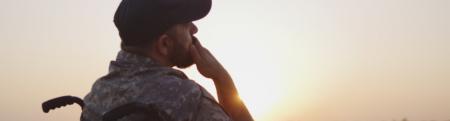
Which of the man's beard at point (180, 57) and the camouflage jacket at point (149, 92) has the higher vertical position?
the man's beard at point (180, 57)

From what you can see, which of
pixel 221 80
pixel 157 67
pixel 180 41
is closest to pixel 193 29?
pixel 180 41

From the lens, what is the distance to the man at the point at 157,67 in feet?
12.0

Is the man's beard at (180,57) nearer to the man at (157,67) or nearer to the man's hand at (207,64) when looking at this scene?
the man at (157,67)

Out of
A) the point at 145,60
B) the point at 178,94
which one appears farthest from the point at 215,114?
the point at 145,60

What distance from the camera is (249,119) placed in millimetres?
4234

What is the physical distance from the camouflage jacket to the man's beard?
6.6 inches

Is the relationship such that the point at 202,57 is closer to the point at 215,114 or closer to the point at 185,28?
the point at 185,28

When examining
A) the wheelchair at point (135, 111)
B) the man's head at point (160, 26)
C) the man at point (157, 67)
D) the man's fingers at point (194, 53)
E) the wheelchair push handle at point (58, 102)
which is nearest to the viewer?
the wheelchair at point (135, 111)

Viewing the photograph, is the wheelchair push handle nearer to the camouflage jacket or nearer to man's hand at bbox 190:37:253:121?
the camouflage jacket

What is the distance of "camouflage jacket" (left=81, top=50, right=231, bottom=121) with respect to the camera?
142 inches

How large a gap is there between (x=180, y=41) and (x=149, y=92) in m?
0.49

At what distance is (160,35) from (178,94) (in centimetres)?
50

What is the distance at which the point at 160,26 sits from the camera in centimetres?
393

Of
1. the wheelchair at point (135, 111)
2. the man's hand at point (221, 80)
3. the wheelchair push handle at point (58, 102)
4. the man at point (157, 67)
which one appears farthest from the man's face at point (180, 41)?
the wheelchair push handle at point (58, 102)
